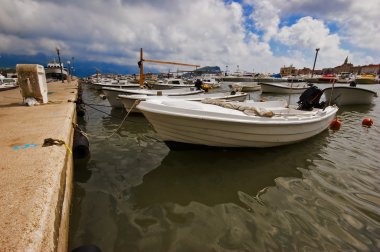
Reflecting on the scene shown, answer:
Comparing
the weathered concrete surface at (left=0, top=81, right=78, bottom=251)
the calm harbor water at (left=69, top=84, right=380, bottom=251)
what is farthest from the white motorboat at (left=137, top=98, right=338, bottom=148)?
the weathered concrete surface at (left=0, top=81, right=78, bottom=251)

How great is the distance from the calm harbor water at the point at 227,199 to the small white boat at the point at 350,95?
11921mm

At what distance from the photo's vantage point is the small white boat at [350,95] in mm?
16831

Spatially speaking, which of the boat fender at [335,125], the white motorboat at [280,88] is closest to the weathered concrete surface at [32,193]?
the boat fender at [335,125]

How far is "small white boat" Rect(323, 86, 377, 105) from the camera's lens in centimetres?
1683

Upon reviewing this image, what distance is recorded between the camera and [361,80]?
62.6m

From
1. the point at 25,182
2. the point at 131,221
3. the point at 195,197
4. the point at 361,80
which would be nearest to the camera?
the point at 25,182

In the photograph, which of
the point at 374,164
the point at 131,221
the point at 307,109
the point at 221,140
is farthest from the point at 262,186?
the point at 307,109

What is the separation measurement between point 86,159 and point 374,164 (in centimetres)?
873

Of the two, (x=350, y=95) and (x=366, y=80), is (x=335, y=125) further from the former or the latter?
(x=366, y=80)

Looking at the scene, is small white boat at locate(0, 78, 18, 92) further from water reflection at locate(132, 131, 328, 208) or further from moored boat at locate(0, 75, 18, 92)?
water reflection at locate(132, 131, 328, 208)

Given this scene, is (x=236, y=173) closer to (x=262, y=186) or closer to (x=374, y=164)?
(x=262, y=186)

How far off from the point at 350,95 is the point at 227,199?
1881 centimetres

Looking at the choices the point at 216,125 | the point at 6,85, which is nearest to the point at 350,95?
the point at 216,125

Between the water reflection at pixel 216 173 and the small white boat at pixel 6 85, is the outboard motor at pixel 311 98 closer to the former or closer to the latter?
the water reflection at pixel 216 173
